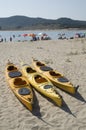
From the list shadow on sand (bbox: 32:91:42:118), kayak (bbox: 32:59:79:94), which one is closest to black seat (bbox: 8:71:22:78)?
kayak (bbox: 32:59:79:94)

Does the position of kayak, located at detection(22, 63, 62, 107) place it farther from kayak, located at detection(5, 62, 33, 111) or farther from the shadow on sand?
the shadow on sand

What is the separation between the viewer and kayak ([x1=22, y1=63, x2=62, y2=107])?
946 cm

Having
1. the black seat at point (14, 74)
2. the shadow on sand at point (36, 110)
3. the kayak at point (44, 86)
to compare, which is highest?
the black seat at point (14, 74)

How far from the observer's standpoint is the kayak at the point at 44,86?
9463 millimetres

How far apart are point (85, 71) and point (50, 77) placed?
3.26m

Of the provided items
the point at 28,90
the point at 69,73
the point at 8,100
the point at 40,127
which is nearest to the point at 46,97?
the point at 28,90

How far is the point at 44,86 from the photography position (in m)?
10.6

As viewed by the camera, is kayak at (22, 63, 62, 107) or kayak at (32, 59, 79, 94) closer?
kayak at (22, 63, 62, 107)

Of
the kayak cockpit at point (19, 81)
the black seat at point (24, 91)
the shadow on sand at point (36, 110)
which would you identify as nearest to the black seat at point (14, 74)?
the kayak cockpit at point (19, 81)

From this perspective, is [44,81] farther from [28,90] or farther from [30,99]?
[30,99]

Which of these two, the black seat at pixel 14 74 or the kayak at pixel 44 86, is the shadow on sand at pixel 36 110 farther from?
the black seat at pixel 14 74

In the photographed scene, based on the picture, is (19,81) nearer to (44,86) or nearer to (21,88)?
(21,88)

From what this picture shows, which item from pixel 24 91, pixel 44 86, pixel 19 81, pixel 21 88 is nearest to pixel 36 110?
pixel 24 91

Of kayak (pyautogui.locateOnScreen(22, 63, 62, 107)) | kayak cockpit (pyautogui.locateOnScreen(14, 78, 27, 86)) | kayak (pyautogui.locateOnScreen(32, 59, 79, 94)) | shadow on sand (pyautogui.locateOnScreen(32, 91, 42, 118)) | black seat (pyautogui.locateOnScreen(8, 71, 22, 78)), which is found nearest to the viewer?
shadow on sand (pyautogui.locateOnScreen(32, 91, 42, 118))
